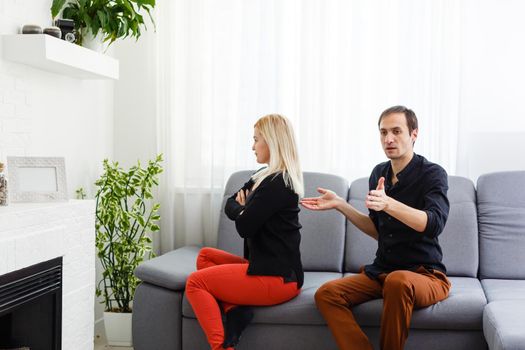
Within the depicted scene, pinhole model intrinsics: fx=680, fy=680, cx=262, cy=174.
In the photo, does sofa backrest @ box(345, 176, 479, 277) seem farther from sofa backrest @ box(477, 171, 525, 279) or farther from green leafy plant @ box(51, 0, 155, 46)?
green leafy plant @ box(51, 0, 155, 46)

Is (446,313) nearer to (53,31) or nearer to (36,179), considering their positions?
(36,179)

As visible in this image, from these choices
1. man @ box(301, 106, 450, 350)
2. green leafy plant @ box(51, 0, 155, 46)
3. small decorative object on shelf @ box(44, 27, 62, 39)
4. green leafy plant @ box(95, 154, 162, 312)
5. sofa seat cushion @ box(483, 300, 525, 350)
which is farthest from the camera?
green leafy plant @ box(95, 154, 162, 312)

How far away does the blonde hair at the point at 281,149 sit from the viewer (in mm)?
3045

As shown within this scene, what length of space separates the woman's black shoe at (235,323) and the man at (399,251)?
0.32m

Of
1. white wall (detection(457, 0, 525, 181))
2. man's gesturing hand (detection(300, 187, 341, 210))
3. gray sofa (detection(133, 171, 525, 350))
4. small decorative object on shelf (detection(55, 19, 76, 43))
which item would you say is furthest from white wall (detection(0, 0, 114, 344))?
white wall (detection(457, 0, 525, 181))

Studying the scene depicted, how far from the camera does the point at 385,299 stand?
2.83m

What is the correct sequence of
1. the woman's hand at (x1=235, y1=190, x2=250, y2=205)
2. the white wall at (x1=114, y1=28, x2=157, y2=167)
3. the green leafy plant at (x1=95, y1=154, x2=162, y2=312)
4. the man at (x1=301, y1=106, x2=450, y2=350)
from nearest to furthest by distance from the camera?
the man at (x1=301, y1=106, x2=450, y2=350)
the woman's hand at (x1=235, y1=190, x2=250, y2=205)
the green leafy plant at (x1=95, y1=154, x2=162, y2=312)
the white wall at (x1=114, y1=28, x2=157, y2=167)

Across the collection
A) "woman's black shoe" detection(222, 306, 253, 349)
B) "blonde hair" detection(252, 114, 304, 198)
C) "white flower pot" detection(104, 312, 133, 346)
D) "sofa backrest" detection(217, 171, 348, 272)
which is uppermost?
"blonde hair" detection(252, 114, 304, 198)

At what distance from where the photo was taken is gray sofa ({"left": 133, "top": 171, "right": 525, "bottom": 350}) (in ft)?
9.65

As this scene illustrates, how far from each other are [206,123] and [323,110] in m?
0.72

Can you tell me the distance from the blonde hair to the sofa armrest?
0.61 metres

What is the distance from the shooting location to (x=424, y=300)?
2889mm

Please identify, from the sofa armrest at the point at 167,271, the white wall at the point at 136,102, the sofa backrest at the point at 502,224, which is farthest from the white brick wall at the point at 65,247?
the sofa backrest at the point at 502,224

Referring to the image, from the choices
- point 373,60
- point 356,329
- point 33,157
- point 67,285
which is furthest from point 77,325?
point 373,60
